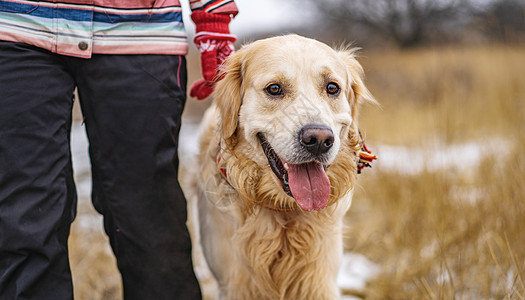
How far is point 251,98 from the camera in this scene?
199 centimetres

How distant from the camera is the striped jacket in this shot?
1546 mm

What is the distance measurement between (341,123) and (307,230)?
0.48m

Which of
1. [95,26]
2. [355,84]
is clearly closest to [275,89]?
[355,84]

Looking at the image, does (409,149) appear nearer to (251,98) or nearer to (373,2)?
(251,98)

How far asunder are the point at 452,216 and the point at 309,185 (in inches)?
76.4

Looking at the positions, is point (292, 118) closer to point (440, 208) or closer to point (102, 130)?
point (102, 130)

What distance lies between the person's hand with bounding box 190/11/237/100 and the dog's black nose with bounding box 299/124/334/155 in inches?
21.1

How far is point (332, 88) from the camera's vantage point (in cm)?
195

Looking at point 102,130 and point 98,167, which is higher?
point 102,130

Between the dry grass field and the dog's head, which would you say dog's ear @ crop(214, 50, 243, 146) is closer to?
the dog's head

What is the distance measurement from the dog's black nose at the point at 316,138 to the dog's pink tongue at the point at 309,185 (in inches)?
4.4

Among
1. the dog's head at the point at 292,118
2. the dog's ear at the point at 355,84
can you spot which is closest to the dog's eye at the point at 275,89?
the dog's head at the point at 292,118

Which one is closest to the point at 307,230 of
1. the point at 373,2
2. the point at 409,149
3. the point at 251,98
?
the point at 251,98

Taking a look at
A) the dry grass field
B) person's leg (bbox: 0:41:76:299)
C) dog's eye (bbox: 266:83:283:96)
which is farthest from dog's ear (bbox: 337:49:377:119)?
person's leg (bbox: 0:41:76:299)
